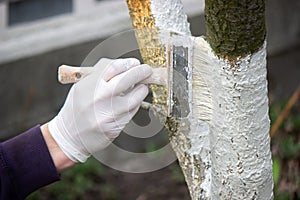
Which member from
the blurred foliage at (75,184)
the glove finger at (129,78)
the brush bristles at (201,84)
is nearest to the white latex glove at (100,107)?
the glove finger at (129,78)

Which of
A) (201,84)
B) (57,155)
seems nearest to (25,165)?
(57,155)

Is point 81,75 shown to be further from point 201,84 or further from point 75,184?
point 75,184

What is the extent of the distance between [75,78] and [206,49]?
28 centimetres

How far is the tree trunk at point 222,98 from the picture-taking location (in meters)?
1.01

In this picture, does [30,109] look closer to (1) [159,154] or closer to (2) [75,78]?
(1) [159,154]

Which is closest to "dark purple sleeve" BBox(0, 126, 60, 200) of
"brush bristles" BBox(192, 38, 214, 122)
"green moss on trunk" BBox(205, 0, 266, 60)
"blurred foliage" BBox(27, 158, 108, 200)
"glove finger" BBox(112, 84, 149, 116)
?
"glove finger" BBox(112, 84, 149, 116)

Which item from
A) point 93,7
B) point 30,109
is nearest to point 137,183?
point 30,109

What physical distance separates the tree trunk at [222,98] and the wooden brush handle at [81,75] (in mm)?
23

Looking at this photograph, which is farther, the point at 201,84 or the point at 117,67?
the point at 117,67

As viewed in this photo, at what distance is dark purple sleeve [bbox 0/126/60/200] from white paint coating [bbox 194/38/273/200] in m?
0.40

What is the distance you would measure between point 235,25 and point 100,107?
0.38 metres

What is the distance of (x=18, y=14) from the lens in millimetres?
2799

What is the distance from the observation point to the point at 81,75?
1224mm

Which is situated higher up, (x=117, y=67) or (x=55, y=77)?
(x=117, y=67)
